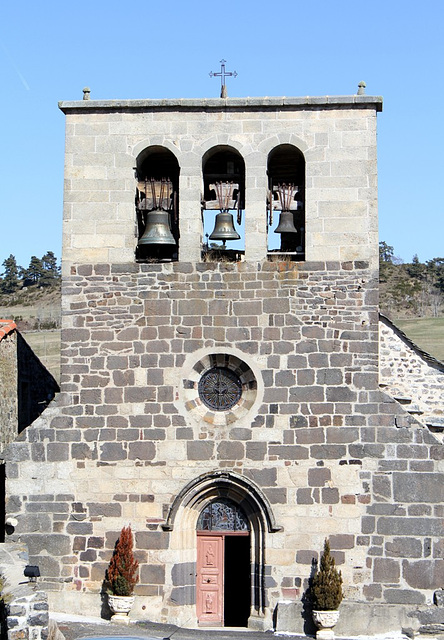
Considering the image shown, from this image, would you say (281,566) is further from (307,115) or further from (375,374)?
(307,115)

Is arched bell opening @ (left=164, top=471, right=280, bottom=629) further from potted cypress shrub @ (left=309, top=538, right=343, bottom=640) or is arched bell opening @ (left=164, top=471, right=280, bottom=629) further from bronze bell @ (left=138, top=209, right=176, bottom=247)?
bronze bell @ (left=138, top=209, right=176, bottom=247)

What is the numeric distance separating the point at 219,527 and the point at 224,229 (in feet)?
15.9

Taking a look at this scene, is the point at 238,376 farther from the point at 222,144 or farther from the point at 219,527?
the point at 222,144

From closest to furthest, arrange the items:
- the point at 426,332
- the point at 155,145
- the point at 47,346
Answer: the point at 155,145 → the point at 47,346 → the point at 426,332

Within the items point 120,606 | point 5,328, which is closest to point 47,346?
point 5,328

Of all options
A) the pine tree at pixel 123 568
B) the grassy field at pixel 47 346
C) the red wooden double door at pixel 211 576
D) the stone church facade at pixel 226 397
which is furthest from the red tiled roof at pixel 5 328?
the grassy field at pixel 47 346

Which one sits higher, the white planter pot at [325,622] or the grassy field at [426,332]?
the grassy field at [426,332]

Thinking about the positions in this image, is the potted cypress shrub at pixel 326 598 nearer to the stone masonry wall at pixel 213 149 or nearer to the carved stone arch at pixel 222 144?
the stone masonry wall at pixel 213 149

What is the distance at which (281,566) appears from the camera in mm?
16078

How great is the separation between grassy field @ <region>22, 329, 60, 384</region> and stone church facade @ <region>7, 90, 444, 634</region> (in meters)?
16.5

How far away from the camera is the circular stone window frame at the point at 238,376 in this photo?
16438 mm

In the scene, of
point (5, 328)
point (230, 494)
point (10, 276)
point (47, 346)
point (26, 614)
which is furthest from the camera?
point (10, 276)

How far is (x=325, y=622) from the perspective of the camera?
15594mm

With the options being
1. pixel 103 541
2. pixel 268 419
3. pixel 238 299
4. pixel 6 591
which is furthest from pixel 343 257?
pixel 6 591
